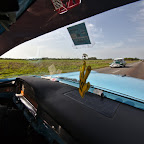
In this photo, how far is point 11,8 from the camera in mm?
589

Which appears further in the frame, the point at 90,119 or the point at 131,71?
the point at 131,71

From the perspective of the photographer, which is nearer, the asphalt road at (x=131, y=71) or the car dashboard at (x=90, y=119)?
the car dashboard at (x=90, y=119)

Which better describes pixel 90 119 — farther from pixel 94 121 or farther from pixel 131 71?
pixel 131 71

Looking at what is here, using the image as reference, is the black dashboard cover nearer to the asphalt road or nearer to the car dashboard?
the car dashboard

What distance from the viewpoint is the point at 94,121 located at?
0.85 m

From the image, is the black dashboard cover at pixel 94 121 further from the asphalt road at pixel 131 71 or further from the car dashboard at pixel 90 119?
the asphalt road at pixel 131 71

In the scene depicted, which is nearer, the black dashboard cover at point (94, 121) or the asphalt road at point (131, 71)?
the black dashboard cover at point (94, 121)

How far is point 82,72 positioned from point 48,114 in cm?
62

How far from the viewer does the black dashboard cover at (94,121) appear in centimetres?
69

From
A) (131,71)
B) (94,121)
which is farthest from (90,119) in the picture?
(131,71)

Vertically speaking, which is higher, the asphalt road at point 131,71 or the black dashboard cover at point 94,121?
the asphalt road at point 131,71

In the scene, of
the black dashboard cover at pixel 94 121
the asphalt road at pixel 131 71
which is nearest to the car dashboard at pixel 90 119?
the black dashboard cover at pixel 94 121

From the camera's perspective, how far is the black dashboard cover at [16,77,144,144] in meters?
0.69

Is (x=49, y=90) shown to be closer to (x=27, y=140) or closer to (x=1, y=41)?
(x=27, y=140)
